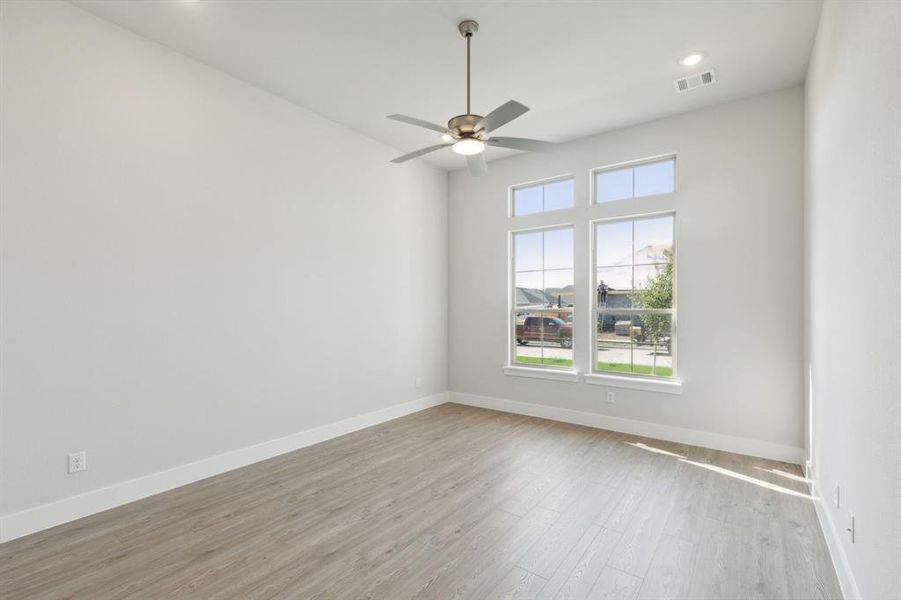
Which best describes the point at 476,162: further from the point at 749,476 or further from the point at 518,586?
the point at 749,476

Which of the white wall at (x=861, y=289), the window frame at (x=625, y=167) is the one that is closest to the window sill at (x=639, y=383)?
the white wall at (x=861, y=289)

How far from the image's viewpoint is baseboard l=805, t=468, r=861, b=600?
189cm

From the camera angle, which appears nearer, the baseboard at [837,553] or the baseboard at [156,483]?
the baseboard at [837,553]

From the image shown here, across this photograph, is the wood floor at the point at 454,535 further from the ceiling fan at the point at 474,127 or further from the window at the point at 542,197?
the window at the point at 542,197

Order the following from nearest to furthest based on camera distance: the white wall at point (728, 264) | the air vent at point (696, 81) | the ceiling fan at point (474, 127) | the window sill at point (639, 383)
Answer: the ceiling fan at point (474, 127), the air vent at point (696, 81), the white wall at point (728, 264), the window sill at point (639, 383)

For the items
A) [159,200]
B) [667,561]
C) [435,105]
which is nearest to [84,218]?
[159,200]

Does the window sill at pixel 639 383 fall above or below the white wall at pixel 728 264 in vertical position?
below

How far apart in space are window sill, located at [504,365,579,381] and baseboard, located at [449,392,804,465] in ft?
1.17

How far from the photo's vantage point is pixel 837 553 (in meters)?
2.17

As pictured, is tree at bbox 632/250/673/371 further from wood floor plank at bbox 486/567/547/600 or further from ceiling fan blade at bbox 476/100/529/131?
wood floor plank at bbox 486/567/547/600

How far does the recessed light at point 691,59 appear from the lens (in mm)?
3246

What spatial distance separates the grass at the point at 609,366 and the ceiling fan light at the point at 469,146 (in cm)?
306

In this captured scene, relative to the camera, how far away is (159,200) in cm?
317

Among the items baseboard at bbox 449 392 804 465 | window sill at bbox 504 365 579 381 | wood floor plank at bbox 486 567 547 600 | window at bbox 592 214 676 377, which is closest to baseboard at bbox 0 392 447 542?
baseboard at bbox 449 392 804 465
